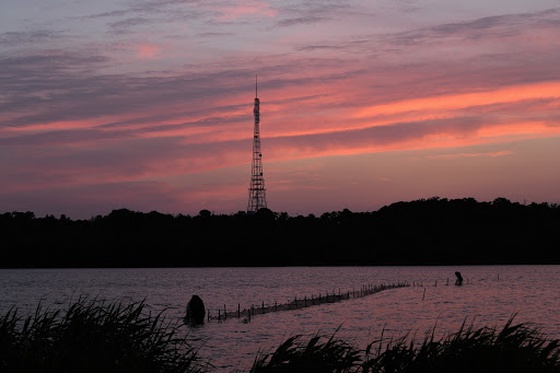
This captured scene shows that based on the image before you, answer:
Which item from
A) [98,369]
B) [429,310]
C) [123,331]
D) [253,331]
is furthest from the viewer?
[429,310]

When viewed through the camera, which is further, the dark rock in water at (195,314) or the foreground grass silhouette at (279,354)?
the dark rock in water at (195,314)

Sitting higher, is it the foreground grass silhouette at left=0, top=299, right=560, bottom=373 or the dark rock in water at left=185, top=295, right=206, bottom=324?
the foreground grass silhouette at left=0, top=299, right=560, bottom=373

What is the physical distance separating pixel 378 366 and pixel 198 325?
2363 inches

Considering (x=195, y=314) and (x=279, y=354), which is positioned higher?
(x=279, y=354)

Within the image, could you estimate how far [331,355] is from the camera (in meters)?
23.1

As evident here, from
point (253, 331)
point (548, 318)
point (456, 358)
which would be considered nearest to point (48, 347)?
point (456, 358)

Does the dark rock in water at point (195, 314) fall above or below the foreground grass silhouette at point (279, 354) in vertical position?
below

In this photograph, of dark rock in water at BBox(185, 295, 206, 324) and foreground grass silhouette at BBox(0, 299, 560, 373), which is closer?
foreground grass silhouette at BBox(0, 299, 560, 373)

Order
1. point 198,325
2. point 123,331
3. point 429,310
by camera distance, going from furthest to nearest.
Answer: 1. point 429,310
2. point 198,325
3. point 123,331

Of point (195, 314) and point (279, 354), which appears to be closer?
point (279, 354)

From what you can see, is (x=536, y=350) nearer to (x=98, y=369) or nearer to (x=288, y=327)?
(x=98, y=369)

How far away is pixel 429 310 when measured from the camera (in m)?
100

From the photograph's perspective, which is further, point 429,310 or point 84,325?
point 429,310

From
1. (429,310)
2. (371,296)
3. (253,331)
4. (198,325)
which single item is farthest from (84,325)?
(371,296)
